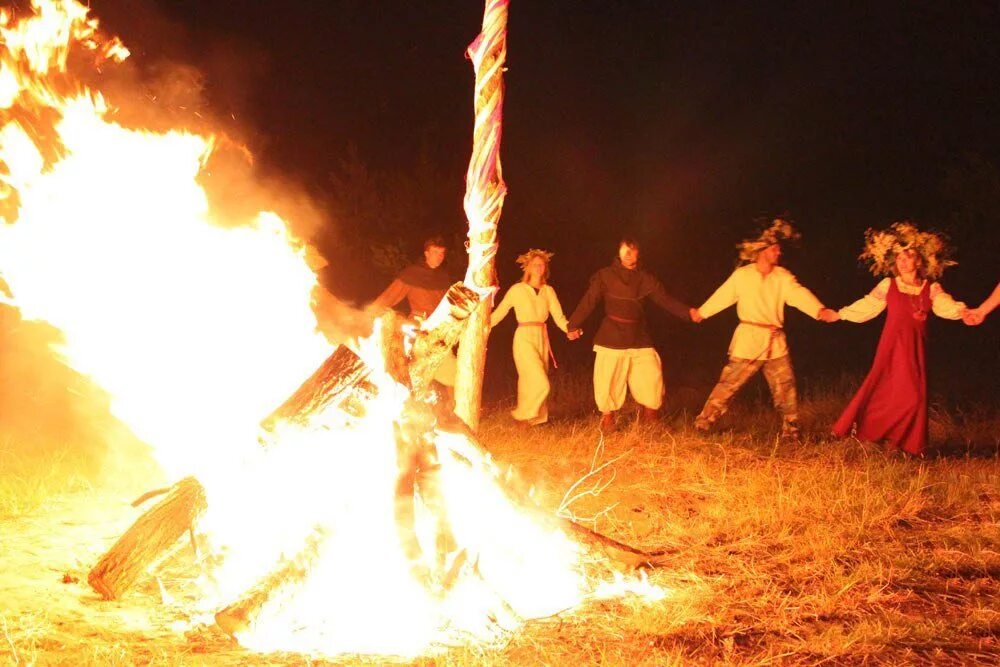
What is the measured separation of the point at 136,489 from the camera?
6539 millimetres

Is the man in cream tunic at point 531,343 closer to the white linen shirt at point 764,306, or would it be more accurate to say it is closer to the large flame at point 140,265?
the white linen shirt at point 764,306

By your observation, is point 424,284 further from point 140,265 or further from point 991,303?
point 991,303

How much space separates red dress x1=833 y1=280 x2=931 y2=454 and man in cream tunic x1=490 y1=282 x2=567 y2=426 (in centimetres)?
288

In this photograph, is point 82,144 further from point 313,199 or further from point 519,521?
point 313,199

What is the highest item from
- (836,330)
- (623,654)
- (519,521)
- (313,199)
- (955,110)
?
(955,110)

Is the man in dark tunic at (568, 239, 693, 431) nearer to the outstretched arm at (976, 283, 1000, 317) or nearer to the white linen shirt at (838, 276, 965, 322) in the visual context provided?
the white linen shirt at (838, 276, 965, 322)

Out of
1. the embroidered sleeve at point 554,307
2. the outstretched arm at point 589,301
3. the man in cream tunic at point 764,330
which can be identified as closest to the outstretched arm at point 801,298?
the man in cream tunic at point 764,330

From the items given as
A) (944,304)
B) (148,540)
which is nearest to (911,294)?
(944,304)

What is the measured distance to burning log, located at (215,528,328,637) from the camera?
158 inches

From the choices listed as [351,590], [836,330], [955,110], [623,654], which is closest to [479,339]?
[351,590]

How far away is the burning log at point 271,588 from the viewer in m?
4.00

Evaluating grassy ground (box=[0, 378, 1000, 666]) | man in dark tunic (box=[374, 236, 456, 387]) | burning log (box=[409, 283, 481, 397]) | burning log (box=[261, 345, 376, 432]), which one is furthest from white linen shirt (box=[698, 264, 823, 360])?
burning log (box=[261, 345, 376, 432])

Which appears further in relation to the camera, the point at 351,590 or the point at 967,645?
the point at 351,590

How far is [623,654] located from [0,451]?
518 centimetres
